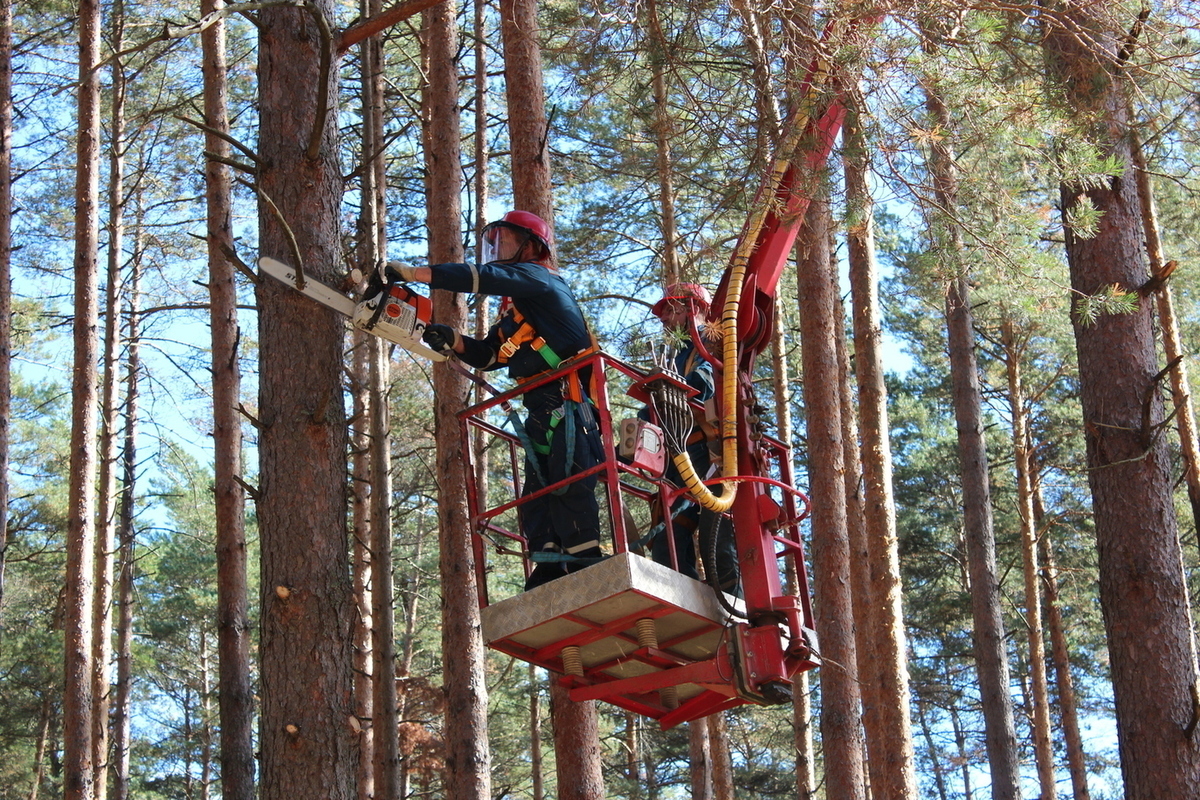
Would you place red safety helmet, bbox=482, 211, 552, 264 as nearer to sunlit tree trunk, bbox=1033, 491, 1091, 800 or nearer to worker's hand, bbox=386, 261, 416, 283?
worker's hand, bbox=386, 261, 416, 283

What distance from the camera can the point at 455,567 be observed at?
10312mm

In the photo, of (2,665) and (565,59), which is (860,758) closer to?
(565,59)

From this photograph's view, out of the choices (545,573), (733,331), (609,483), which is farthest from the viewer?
(733,331)

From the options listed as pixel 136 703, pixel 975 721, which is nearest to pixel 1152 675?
pixel 975 721

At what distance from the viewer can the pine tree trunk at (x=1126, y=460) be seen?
693cm

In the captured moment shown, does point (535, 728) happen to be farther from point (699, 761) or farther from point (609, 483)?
point (609, 483)

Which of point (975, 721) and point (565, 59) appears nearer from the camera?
point (565, 59)

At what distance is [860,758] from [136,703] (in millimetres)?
24942

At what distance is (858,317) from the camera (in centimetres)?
1307

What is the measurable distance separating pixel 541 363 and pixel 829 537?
19.4ft

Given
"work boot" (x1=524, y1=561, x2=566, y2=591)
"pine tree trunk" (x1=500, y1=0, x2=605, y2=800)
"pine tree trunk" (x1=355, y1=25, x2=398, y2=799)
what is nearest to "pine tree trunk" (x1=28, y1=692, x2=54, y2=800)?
"pine tree trunk" (x1=355, y1=25, x2=398, y2=799)

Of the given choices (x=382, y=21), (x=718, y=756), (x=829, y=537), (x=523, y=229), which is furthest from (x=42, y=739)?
(x=382, y=21)

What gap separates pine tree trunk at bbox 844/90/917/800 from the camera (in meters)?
11.2

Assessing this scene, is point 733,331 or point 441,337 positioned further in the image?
point 733,331
